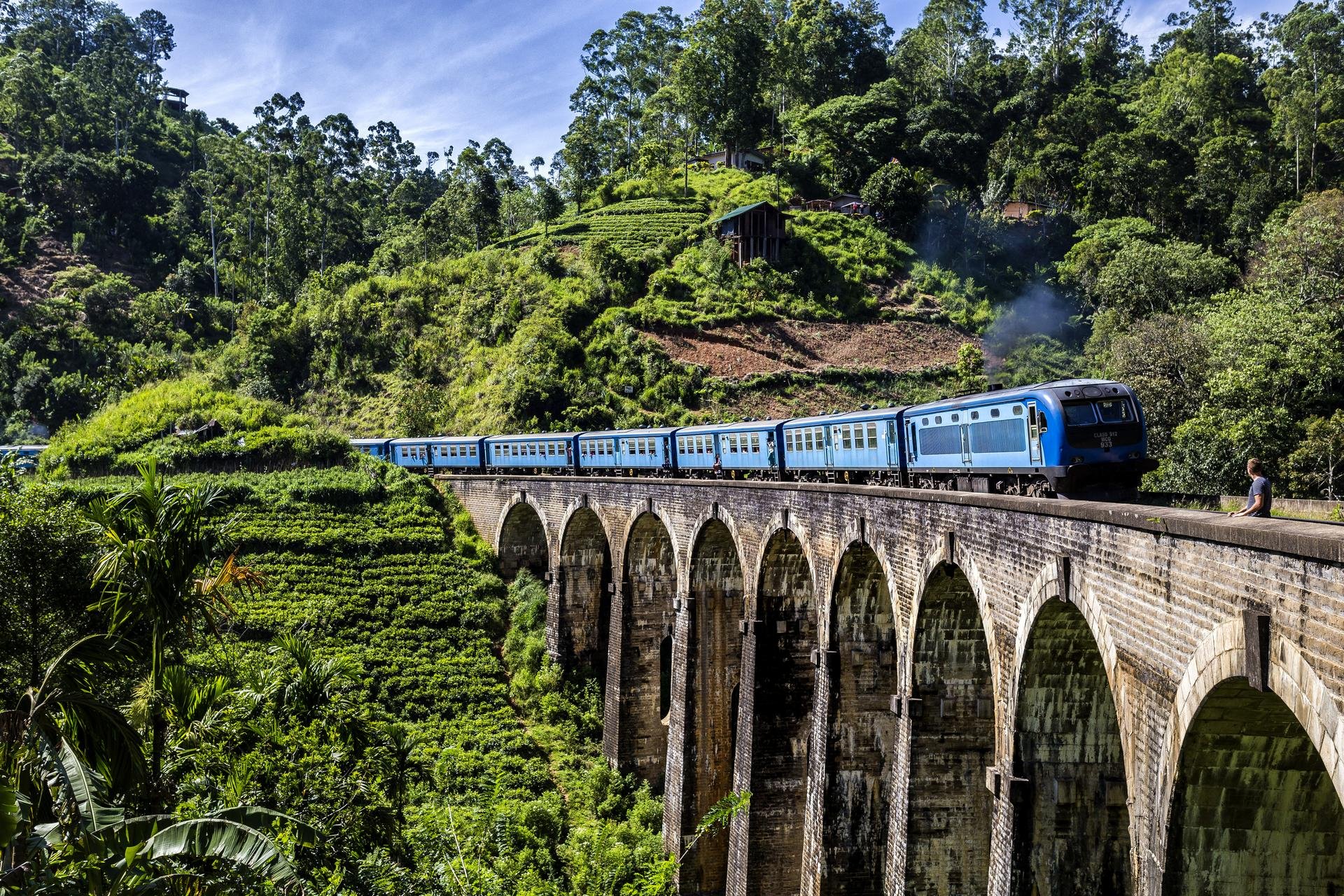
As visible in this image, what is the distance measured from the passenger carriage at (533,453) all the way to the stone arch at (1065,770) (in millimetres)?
25056

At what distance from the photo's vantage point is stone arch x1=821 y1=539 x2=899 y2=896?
16.9 meters

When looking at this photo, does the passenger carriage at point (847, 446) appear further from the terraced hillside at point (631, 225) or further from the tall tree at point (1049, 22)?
the tall tree at point (1049, 22)

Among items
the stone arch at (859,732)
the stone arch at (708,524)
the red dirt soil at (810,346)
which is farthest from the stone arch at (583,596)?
the red dirt soil at (810,346)

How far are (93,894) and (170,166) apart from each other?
98069 mm

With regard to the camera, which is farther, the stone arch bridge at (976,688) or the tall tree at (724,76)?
the tall tree at (724,76)

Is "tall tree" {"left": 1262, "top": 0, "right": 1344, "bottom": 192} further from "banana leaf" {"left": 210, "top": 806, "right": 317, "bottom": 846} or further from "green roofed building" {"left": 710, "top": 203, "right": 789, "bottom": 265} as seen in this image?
"banana leaf" {"left": 210, "top": 806, "right": 317, "bottom": 846}

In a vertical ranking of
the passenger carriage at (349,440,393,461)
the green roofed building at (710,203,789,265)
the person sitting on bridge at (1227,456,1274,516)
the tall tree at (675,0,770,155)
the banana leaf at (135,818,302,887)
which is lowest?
the banana leaf at (135,818,302,887)

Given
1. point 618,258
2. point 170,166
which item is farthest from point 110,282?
point 618,258

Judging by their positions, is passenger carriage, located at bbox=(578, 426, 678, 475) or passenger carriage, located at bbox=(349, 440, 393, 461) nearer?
passenger carriage, located at bbox=(578, 426, 678, 475)

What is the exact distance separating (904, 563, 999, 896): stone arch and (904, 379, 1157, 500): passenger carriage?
2.07 metres

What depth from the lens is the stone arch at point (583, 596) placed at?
3145 centimetres

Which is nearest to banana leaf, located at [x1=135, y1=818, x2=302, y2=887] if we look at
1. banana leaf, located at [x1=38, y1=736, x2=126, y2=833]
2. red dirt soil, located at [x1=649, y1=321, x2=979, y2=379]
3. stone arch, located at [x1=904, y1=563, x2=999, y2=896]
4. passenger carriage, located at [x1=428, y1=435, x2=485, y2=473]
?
banana leaf, located at [x1=38, y1=736, x2=126, y2=833]

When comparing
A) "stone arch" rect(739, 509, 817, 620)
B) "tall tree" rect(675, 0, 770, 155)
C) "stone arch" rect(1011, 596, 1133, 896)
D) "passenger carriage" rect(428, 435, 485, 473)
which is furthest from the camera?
"tall tree" rect(675, 0, 770, 155)

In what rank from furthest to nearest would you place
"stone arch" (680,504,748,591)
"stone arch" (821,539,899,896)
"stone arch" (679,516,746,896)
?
"stone arch" (679,516,746,896)
"stone arch" (680,504,748,591)
"stone arch" (821,539,899,896)
